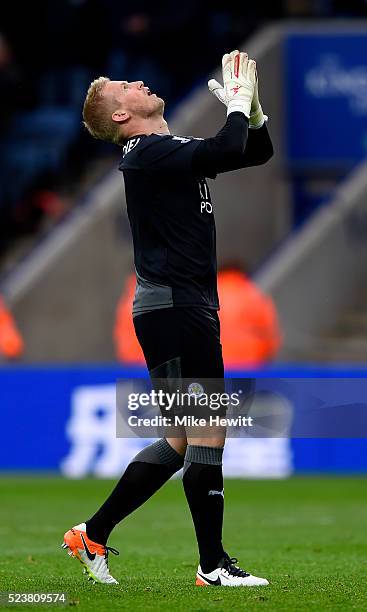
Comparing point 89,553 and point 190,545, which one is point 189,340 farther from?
point 190,545

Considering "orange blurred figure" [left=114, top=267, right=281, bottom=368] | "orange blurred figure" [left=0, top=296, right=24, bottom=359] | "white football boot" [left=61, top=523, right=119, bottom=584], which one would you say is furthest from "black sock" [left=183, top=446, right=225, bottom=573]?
"orange blurred figure" [left=0, top=296, right=24, bottom=359]

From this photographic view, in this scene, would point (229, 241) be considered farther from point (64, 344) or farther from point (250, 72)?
point (250, 72)

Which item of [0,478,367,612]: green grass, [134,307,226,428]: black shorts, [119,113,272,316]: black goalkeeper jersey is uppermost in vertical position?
[119,113,272,316]: black goalkeeper jersey

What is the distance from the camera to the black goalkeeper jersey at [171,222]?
21.8 feet

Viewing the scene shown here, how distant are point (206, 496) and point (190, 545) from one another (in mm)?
2742

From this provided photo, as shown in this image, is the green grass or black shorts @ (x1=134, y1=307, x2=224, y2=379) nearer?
the green grass

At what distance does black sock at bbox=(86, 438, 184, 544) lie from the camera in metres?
6.86

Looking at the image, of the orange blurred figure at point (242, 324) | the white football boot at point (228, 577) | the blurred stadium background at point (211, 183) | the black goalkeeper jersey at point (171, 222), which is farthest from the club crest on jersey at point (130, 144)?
the blurred stadium background at point (211, 183)

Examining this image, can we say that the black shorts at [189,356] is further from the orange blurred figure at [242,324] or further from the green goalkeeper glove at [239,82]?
the orange blurred figure at [242,324]

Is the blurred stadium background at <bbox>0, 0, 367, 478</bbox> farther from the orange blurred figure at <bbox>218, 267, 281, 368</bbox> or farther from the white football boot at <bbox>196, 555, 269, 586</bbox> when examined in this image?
the white football boot at <bbox>196, 555, 269, 586</bbox>

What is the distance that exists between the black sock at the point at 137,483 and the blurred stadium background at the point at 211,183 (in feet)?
39.9

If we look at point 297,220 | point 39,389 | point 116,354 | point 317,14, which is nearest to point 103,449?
point 39,389

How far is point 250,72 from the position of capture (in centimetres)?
669

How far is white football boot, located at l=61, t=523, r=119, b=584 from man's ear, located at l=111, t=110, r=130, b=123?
1.78 metres
